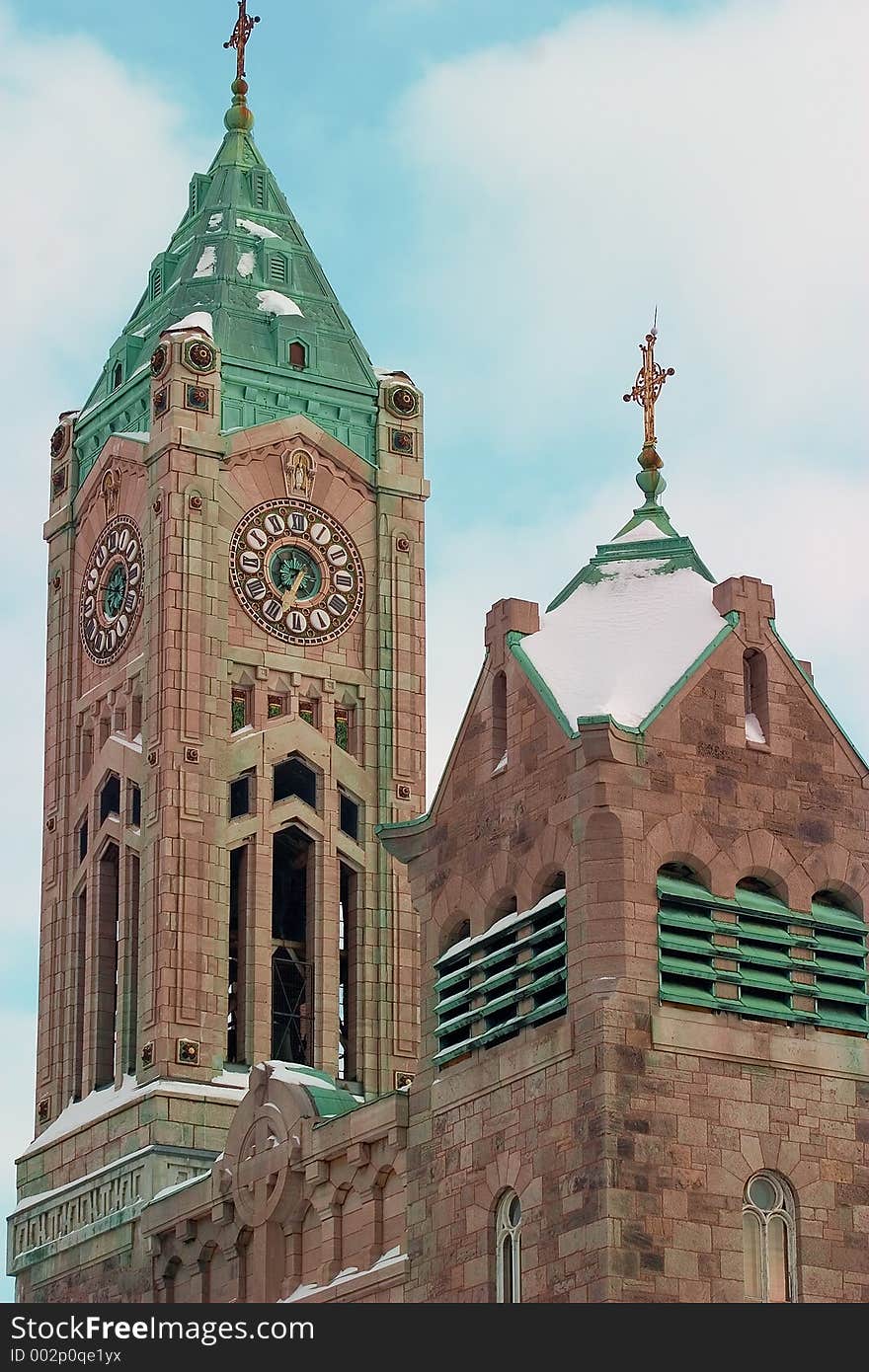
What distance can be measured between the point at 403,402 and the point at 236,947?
14652mm

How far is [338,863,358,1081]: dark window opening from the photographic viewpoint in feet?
256

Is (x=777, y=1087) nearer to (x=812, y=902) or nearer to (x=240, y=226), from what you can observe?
(x=812, y=902)

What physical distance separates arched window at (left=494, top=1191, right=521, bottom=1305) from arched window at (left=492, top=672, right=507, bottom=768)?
296 inches

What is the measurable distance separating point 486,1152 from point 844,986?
650cm

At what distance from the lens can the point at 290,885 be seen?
79.7m

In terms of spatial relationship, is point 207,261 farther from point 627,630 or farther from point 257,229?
point 627,630

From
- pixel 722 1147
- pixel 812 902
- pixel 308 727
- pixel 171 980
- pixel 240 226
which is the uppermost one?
pixel 240 226

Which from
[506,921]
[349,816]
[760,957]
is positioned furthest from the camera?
[349,816]

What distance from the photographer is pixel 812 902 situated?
55.6 metres

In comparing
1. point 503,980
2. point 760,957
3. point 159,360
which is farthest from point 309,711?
point 760,957

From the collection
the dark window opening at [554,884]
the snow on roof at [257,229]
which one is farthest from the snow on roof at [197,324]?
the dark window opening at [554,884]

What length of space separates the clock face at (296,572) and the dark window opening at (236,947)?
18.8 ft

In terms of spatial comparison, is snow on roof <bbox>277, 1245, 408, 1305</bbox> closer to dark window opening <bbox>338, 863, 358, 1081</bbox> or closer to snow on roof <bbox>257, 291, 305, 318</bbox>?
dark window opening <bbox>338, 863, 358, 1081</bbox>
